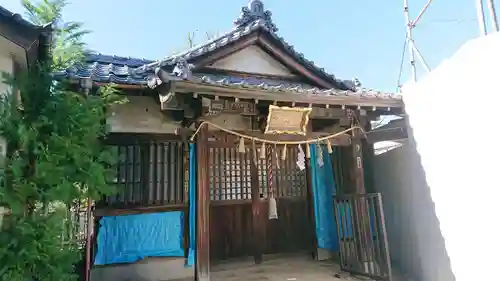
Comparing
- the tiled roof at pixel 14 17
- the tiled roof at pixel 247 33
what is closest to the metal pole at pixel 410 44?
the tiled roof at pixel 247 33

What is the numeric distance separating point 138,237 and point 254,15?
5765mm

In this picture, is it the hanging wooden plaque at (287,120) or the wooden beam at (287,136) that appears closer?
the hanging wooden plaque at (287,120)

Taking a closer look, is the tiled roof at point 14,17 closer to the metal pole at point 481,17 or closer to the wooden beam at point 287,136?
the wooden beam at point 287,136

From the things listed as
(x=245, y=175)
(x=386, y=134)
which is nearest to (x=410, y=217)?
(x=386, y=134)

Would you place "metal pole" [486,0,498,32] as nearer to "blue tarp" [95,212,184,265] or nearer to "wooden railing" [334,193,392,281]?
"wooden railing" [334,193,392,281]

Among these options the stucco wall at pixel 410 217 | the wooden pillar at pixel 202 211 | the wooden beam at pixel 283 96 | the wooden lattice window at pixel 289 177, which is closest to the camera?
the wooden beam at pixel 283 96

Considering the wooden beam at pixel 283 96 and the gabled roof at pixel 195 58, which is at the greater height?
the gabled roof at pixel 195 58

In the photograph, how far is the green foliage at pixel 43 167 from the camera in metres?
3.05

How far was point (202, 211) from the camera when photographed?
4.94m

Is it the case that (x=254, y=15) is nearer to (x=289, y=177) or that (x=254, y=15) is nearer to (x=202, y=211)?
(x=289, y=177)

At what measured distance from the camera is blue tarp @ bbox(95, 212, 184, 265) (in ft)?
17.1

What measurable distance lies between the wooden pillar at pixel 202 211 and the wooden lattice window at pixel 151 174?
875 mm

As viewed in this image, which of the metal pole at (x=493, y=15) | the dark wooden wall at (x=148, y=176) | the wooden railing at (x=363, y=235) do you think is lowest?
the wooden railing at (x=363, y=235)

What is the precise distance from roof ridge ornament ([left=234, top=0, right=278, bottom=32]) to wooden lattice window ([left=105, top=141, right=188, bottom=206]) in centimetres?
379
